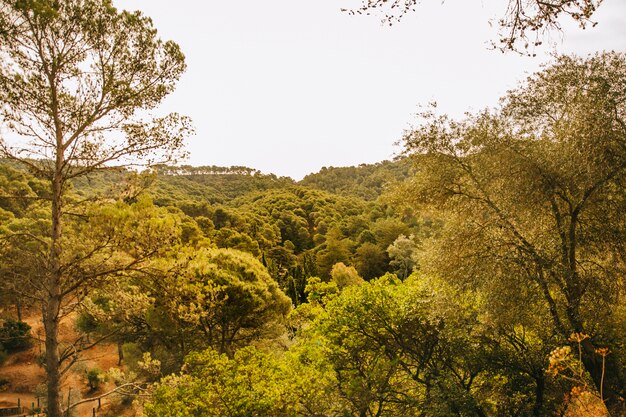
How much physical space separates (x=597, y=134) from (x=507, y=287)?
10.3 ft

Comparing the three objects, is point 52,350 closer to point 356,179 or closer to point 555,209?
point 555,209

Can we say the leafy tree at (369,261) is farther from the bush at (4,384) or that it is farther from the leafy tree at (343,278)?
the bush at (4,384)

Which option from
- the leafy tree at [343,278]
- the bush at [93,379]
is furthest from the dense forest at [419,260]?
the leafy tree at [343,278]

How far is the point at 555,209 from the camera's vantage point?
798 centimetres

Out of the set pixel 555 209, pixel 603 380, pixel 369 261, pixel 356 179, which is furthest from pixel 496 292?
pixel 356 179

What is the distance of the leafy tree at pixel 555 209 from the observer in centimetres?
747

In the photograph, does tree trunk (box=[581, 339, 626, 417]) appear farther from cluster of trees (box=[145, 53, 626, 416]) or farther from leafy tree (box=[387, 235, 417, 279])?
leafy tree (box=[387, 235, 417, 279])

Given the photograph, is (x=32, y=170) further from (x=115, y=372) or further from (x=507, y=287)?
(x=507, y=287)

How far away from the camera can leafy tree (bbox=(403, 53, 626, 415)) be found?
24.5 ft

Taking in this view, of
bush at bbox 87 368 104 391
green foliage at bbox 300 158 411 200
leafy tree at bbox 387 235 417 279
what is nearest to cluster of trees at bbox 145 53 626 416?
bush at bbox 87 368 104 391

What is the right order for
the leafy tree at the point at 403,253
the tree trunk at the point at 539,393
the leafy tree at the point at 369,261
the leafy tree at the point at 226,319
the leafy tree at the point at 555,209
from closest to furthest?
1. the leafy tree at the point at 555,209
2. the tree trunk at the point at 539,393
3. the leafy tree at the point at 226,319
4. the leafy tree at the point at 403,253
5. the leafy tree at the point at 369,261

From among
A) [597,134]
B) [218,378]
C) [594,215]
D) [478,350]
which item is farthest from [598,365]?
[218,378]

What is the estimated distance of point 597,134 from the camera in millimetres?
7219

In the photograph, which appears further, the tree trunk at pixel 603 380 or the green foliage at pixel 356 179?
the green foliage at pixel 356 179
